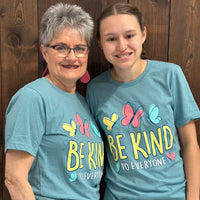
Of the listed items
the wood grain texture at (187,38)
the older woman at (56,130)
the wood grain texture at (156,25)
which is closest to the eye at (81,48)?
the older woman at (56,130)

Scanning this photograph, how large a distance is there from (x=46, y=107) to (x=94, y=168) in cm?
37

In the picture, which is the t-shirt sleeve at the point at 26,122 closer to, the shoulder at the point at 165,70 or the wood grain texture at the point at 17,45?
the wood grain texture at the point at 17,45

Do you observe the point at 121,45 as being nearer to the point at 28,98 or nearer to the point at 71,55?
the point at 71,55

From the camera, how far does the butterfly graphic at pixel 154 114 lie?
132cm

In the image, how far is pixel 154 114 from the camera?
4.33ft

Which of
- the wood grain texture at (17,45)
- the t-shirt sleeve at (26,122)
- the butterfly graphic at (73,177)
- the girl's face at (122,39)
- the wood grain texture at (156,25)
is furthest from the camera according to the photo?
the wood grain texture at (156,25)

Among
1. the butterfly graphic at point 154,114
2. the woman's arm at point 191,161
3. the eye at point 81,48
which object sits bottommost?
the woman's arm at point 191,161

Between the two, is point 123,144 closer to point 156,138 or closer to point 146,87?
point 156,138

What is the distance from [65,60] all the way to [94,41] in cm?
41

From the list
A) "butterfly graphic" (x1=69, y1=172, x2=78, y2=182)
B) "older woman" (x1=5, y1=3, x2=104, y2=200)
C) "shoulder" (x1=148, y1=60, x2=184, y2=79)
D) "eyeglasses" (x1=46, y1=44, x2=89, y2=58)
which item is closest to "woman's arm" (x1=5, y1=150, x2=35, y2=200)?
"older woman" (x1=5, y1=3, x2=104, y2=200)

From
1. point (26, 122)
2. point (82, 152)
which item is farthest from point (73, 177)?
point (26, 122)

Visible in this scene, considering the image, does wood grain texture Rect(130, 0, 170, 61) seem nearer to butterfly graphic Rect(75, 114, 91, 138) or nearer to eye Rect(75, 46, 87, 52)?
eye Rect(75, 46, 87, 52)

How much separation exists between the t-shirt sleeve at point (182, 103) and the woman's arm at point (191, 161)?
0.05 meters

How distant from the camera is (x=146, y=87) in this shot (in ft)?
4.44
